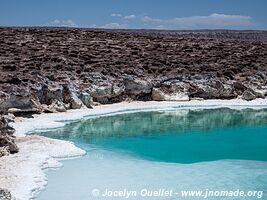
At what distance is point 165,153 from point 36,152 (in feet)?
19.6

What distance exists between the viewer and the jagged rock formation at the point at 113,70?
3212cm

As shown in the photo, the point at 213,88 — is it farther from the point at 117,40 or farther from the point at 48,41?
the point at 48,41

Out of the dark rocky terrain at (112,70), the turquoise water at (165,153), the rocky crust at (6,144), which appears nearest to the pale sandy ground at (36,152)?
the rocky crust at (6,144)

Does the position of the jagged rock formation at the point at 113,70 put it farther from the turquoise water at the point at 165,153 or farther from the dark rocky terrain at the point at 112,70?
the turquoise water at the point at 165,153

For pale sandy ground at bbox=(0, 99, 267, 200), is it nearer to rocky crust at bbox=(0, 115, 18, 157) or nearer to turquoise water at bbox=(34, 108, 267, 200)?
rocky crust at bbox=(0, 115, 18, 157)

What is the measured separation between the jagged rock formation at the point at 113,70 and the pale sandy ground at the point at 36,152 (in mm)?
2026

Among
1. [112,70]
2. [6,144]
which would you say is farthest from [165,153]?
[112,70]

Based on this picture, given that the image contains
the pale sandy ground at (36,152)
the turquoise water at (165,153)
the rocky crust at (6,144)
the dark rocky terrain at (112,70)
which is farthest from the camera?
the dark rocky terrain at (112,70)

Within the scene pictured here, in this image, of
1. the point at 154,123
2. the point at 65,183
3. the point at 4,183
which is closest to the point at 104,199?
the point at 65,183

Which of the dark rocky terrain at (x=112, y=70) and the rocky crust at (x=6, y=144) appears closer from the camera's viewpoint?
the rocky crust at (x=6, y=144)

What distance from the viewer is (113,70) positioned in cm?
3994

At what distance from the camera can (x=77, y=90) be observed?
111ft

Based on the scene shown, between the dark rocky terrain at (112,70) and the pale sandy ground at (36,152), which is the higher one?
the dark rocky terrain at (112,70)

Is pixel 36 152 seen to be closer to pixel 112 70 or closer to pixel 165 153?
pixel 165 153
